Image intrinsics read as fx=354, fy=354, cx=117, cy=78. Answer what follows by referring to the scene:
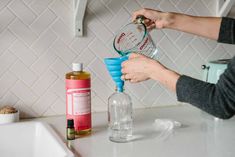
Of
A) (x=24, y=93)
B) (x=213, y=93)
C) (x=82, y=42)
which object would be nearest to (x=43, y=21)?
(x=82, y=42)

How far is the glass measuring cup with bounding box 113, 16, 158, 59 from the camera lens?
1116 millimetres

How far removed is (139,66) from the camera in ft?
3.29

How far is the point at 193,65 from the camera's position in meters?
1.56

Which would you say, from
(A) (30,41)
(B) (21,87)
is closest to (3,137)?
(B) (21,87)

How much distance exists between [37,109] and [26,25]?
320 mm

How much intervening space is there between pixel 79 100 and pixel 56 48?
31cm

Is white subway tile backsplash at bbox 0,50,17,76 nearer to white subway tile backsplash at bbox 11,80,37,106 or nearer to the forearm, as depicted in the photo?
white subway tile backsplash at bbox 11,80,37,106

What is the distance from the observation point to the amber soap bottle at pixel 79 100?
44.2 inches

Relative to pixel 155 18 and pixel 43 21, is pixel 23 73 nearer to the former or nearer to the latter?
pixel 43 21

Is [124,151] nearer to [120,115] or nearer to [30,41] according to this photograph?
[120,115]

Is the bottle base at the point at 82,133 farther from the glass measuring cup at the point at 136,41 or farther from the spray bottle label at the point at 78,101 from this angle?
the glass measuring cup at the point at 136,41

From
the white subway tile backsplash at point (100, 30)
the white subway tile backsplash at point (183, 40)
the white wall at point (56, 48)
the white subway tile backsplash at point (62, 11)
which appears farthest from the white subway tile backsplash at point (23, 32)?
the white subway tile backsplash at point (183, 40)

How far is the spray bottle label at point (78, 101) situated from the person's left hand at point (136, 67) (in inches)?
6.6

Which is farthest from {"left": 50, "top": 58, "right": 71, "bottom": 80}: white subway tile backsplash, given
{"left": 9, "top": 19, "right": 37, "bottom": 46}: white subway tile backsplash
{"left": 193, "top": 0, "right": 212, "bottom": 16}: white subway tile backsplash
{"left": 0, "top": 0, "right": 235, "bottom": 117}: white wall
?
{"left": 193, "top": 0, "right": 212, "bottom": 16}: white subway tile backsplash
